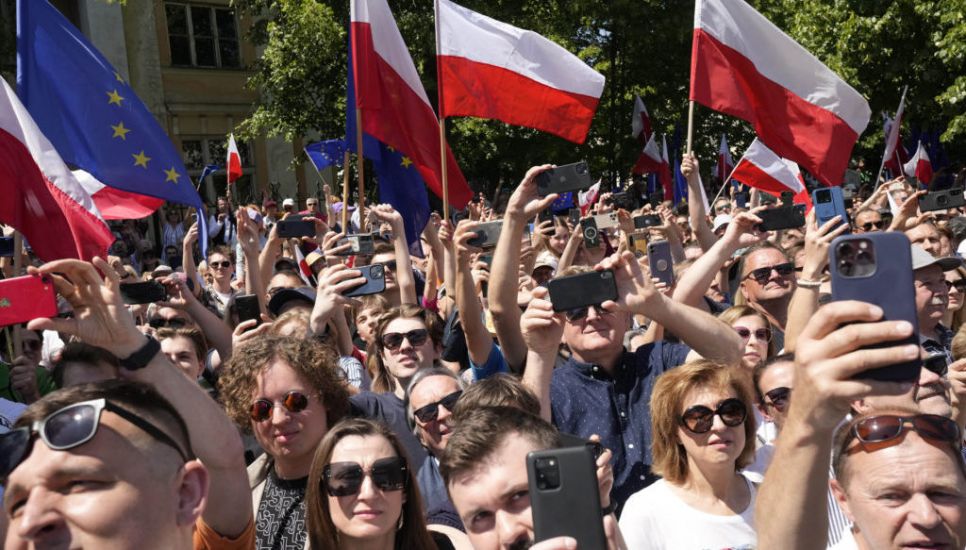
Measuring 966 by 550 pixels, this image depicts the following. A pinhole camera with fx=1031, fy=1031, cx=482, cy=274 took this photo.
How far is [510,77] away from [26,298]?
5.08 meters

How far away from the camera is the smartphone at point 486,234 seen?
505cm

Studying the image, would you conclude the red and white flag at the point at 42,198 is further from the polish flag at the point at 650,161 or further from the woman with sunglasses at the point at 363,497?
the polish flag at the point at 650,161

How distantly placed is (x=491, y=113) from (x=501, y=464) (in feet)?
15.9

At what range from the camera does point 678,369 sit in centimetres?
370

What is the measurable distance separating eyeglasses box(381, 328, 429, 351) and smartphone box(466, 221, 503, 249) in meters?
0.50

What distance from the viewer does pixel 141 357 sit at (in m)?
2.71

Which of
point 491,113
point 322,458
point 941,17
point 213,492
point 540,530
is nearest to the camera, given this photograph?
point 540,530

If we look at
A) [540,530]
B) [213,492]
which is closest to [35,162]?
[213,492]

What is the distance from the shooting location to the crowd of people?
2.02 meters

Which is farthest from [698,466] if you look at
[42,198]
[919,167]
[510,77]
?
[919,167]

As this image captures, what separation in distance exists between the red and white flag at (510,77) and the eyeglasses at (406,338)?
2.73 m

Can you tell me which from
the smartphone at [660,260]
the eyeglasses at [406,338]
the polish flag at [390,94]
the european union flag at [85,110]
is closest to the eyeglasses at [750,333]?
Answer: the smartphone at [660,260]

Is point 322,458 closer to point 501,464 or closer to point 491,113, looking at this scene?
Answer: point 501,464

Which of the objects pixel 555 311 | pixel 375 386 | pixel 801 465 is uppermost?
pixel 801 465
